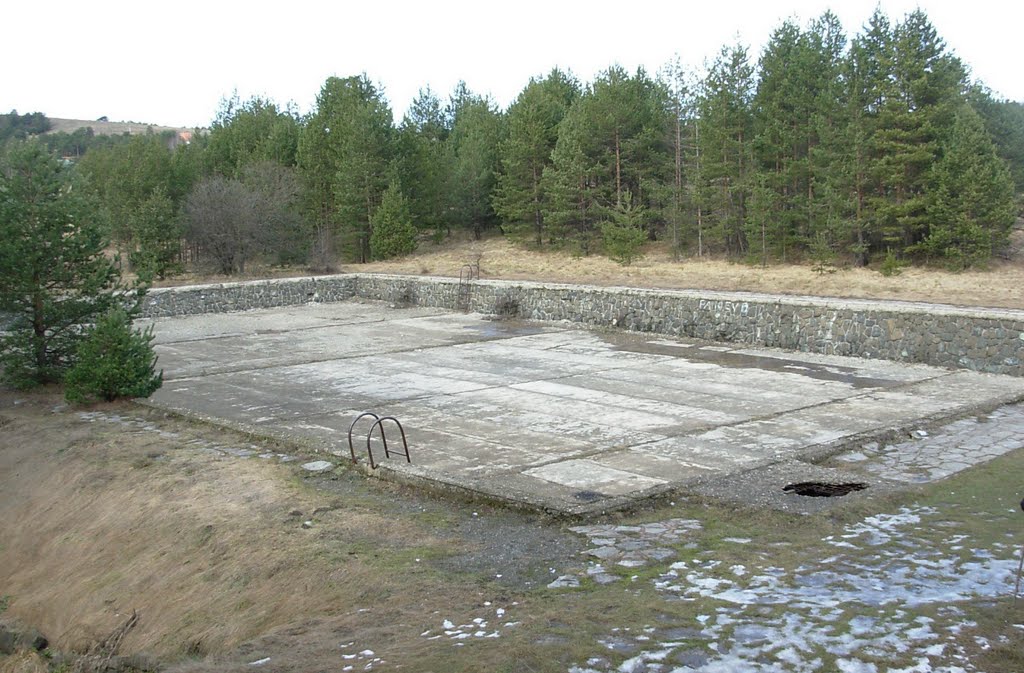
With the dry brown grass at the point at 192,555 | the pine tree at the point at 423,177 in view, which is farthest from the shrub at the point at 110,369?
the pine tree at the point at 423,177

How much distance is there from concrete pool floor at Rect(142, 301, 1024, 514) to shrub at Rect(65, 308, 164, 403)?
49cm

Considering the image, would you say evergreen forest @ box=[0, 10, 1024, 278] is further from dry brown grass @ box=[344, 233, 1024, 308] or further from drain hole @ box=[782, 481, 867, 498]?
drain hole @ box=[782, 481, 867, 498]

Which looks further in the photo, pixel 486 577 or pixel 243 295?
pixel 243 295

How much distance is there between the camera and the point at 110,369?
13.2 m

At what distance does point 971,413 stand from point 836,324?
200 inches

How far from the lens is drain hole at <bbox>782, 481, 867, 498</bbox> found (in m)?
8.31

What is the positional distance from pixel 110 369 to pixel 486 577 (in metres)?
8.57

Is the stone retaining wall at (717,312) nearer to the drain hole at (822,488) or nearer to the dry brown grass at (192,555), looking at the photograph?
the drain hole at (822,488)

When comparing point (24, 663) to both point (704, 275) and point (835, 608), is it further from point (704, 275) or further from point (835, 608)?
point (704, 275)

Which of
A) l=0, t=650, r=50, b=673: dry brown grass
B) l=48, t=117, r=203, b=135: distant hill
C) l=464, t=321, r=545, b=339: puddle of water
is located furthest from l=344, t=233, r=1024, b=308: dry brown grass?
l=48, t=117, r=203, b=135: distant hill

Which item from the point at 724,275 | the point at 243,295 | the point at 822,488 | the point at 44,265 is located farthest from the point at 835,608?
the point at 243,295

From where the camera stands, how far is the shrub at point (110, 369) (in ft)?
43.4

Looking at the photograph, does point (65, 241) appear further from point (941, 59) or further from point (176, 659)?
point (941, 59)

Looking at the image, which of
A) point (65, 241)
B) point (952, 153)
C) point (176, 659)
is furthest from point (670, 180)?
point (176, 659)
